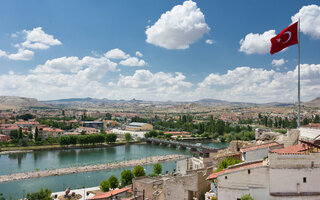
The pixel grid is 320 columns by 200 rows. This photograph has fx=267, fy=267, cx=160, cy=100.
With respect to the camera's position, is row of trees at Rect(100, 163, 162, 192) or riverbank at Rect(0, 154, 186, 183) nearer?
row of trees at Rect(100, 163, 162, 192)

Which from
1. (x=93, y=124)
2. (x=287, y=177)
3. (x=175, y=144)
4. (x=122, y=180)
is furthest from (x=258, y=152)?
(x=93, y=124)

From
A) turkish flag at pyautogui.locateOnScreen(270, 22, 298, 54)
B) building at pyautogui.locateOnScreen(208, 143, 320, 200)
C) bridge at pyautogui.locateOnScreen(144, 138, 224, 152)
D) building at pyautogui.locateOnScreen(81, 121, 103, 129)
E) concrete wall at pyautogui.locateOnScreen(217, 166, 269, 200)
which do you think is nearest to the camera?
building at pyautogui.locateOnScreen(208, 143, 320, 200)

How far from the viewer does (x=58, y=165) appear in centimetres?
3088

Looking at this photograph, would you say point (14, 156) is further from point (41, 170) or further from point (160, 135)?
point (160, 135)

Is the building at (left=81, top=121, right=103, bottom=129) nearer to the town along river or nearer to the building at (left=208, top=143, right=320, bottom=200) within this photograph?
the town along river

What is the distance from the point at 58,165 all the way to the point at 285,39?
91.3ft

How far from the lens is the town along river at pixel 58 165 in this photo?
22.6 metres

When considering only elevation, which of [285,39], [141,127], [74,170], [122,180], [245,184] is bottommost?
[74,170]

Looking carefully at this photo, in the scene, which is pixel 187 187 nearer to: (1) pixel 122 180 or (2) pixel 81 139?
(1) pixel 122 180

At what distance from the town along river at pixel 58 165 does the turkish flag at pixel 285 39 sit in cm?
1859

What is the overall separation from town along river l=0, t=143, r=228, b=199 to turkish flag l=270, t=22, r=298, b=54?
61.0ft

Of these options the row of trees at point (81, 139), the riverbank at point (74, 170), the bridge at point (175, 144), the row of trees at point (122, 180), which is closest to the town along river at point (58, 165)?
the riverbank at point (74, 170)

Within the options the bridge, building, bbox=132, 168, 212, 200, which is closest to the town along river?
the bridge

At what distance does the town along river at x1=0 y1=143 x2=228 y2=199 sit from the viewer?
74.2 ft
